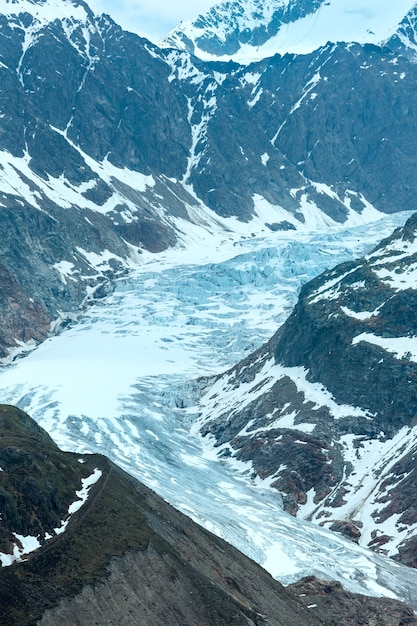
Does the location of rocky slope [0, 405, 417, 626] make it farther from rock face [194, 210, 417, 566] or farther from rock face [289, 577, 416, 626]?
rock face [194, 210, 417, 566]

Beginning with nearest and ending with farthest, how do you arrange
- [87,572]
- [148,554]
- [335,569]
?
[87,572]
[148,554]
[335,569]

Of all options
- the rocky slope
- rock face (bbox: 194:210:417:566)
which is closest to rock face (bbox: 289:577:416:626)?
the rocky slope

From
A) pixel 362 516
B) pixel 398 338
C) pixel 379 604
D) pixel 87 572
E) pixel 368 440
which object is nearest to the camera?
pixel 87 572

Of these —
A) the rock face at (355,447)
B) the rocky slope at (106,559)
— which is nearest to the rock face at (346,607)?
the rocky slope at (106,559)

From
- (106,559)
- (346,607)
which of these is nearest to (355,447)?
(346,607)

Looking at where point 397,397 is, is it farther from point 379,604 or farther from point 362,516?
point 379,604

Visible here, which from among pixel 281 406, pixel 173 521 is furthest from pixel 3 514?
pixel 281 406

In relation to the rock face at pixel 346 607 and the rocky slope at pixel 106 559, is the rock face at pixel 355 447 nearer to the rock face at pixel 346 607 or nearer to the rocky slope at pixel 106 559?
the rock face at pixel 346 607

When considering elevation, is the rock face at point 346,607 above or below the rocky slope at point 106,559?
above
